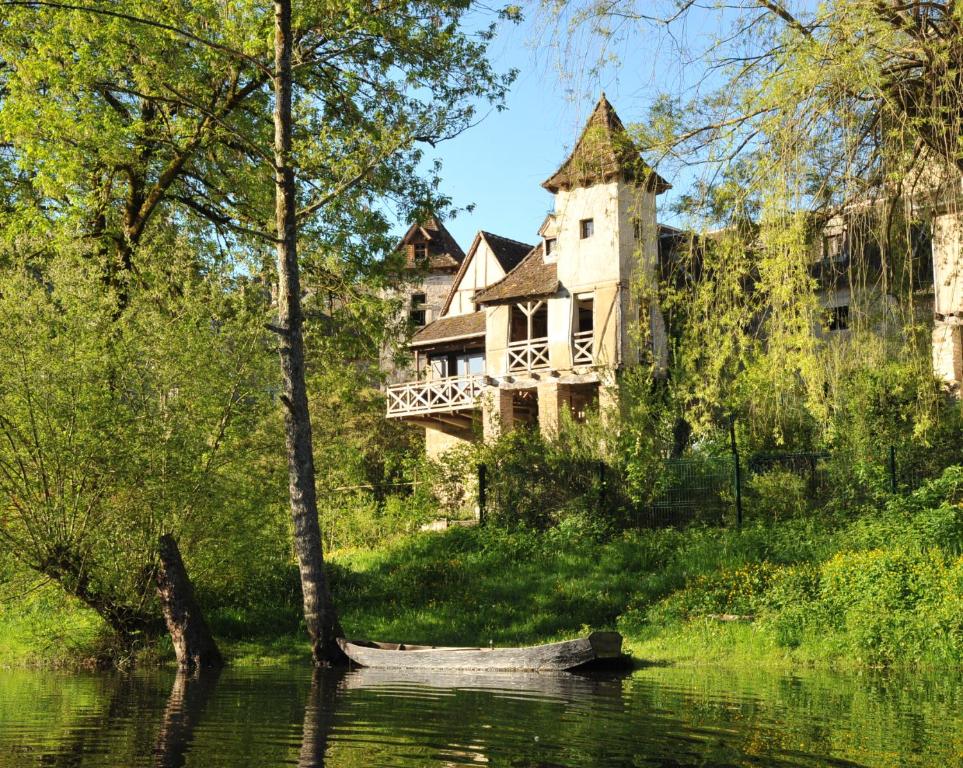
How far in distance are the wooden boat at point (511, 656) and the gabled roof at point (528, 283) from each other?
2174 centimetres

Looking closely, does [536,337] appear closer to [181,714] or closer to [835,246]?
[835,246]

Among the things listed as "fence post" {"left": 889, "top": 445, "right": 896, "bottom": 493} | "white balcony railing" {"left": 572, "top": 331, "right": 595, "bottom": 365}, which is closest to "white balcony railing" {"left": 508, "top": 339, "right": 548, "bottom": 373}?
"white balcony railing" {"left": 572, "top": 331, "right": 595, "bottom": 365}

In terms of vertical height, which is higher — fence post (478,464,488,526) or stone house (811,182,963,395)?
stone house (811,182,963,395)

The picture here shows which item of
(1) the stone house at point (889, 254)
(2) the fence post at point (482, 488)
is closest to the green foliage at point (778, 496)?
(2) the fence post at point (482, 488)

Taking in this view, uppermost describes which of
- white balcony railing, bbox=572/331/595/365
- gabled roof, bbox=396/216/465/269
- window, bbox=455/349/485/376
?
gabled roof, bbox=396/216/465/269

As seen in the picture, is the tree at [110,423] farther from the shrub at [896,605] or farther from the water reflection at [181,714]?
the shrub at [896,605]

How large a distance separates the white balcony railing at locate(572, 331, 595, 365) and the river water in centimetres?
2039

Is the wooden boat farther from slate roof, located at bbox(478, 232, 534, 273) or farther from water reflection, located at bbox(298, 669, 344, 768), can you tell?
slate roof, located at bbox(478, 232, 534, 273)

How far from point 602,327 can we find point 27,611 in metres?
19.1

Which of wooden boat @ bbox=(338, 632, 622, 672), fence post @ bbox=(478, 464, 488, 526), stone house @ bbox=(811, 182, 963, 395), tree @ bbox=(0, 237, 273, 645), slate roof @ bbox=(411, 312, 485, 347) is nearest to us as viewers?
stone house @ bbox=(811, 182, 963, 395)

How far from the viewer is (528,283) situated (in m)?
37.8

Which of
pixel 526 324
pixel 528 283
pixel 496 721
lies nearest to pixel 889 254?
pixel 496 721

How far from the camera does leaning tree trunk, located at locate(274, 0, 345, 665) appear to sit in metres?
16.9

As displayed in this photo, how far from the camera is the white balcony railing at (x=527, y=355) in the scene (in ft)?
121
